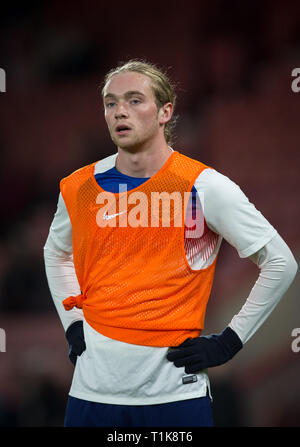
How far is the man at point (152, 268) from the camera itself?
1561mm

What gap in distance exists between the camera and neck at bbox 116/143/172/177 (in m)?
1.63

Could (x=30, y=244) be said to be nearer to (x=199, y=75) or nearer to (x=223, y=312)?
(x=223, y=312)

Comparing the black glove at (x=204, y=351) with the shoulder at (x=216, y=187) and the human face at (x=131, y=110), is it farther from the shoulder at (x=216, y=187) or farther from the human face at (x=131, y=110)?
the human face at (x=131, y=110)

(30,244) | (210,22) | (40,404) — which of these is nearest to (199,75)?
(210,22)

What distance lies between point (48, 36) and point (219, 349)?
2638mm

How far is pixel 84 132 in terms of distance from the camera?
3736 millimetres

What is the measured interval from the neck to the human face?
0.02 m

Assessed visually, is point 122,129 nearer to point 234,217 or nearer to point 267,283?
point 234,217

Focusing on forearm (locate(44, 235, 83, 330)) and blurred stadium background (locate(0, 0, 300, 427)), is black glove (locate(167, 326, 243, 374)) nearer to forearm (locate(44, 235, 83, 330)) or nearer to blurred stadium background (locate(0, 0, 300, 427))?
forearm (locate(44, 235, 83, 330))

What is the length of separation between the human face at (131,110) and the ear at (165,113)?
24 millimetres

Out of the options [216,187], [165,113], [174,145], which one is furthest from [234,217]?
[174,145]

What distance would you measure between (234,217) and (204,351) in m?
0.32

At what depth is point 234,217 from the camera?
1.56 meters

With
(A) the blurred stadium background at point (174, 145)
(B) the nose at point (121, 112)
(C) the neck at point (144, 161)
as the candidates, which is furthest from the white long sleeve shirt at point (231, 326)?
(A) the blurred stadium background at point (174, 145)
